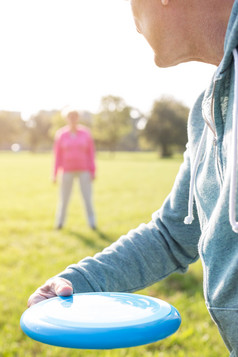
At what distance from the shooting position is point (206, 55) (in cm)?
138

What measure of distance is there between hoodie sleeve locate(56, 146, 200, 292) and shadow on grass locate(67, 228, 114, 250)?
4.98m

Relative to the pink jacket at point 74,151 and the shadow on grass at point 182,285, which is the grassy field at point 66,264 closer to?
the shadow on grass at point 182,285

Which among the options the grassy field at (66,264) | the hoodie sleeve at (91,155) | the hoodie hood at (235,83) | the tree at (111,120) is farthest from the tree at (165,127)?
the hoodie hood at (235,83)

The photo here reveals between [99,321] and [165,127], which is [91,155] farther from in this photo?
[165,127]

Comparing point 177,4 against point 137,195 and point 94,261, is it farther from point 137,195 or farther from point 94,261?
point 137,195

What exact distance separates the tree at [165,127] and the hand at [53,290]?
65194 millimetres

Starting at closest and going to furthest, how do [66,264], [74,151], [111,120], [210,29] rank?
[210,29], [66,264], [74,151], [111,120]

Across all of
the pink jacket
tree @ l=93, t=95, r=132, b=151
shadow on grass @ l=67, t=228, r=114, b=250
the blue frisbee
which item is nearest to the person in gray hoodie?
the blue frisbee

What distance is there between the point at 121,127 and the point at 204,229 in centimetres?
7535

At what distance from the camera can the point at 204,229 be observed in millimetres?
1376

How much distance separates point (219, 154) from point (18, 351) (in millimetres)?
2705

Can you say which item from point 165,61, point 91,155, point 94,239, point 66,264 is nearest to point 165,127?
point 91,155

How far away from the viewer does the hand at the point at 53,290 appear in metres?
1.39

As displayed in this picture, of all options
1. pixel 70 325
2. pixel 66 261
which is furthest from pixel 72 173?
pixel 70 325
